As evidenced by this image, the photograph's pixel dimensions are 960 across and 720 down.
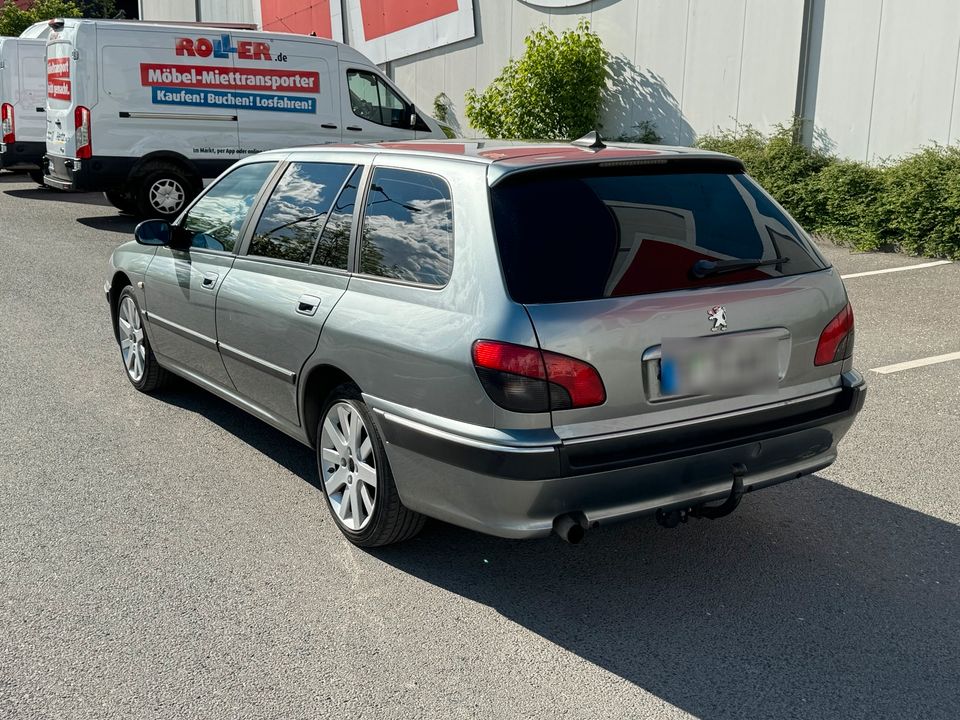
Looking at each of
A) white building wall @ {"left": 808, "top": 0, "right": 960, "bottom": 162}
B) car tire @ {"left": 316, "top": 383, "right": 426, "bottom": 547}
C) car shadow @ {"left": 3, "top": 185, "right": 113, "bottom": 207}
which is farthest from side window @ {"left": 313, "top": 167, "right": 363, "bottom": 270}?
car shadow @ {"left": 3, "top": 185, "right": 113, "bottom": 207}

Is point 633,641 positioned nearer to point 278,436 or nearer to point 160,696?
point 160,696

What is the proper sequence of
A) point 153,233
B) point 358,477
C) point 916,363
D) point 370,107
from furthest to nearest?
point 370,107
point 916,363
point 153,233
point 358,477

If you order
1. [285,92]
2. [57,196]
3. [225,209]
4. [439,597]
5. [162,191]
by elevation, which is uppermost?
[285,92]

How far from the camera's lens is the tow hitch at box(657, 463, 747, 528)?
3.67 metres

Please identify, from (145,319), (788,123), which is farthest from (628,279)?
(788,123)

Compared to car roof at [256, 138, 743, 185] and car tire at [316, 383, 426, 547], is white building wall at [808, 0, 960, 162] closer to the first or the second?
car roof at [256, 138, 743, 185]

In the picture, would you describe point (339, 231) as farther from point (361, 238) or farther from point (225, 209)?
point (225, 209)

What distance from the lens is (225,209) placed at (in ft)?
17.8

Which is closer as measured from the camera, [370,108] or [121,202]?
[370,108]

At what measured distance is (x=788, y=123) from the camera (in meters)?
13.4

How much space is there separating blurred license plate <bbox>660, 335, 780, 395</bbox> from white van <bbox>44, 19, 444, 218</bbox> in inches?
470

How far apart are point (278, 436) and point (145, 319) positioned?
1160 millimetres

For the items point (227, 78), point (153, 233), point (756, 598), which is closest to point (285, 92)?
point (227, 78)

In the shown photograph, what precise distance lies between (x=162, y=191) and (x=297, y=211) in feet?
34.0
